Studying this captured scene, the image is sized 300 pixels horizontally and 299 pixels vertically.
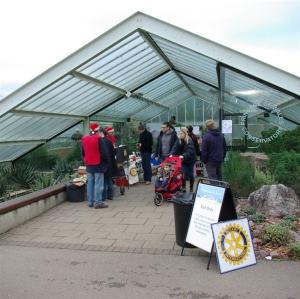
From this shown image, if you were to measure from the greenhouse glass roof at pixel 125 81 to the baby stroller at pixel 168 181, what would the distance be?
2.28 meters

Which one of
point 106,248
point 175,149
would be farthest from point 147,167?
point 106,248

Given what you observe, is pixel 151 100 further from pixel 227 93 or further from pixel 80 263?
pixel 80 263

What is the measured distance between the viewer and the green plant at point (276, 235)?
219 inches

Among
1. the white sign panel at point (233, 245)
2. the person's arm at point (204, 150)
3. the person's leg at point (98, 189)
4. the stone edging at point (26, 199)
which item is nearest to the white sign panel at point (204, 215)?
the white sign panel at point (233, 245)

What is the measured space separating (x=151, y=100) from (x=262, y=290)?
1498cm

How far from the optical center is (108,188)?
9773 millimetres

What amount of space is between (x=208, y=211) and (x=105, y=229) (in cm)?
232

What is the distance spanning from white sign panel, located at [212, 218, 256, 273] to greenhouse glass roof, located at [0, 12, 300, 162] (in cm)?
396

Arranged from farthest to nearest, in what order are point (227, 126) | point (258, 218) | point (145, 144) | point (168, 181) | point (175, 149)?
point (145, 144), point (227, 126), point (175, 149), point (168, 181), point (258, 218)

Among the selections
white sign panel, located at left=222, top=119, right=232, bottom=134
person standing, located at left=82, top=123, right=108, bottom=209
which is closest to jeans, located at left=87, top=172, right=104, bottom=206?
person standing, located at left=82, top=123, right=108, bottom=209

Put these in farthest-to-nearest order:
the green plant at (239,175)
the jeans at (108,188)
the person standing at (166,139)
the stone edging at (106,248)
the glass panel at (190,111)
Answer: the glass panel at (190,111)
the person standing at (166,139)
the jeans at (108,188)
the green plant at (239,175)
the stone edging at (106,248)

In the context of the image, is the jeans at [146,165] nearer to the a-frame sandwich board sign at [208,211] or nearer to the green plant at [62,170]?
the green plant at [62,170]

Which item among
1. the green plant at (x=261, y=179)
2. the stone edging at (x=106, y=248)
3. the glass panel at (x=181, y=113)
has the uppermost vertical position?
the glass panel at (x=181, y=113)

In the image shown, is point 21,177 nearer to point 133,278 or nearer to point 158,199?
point 158,199
